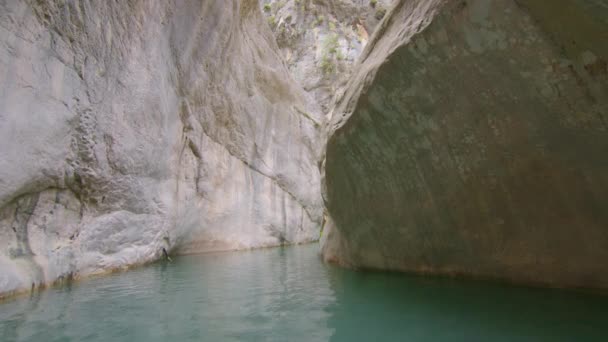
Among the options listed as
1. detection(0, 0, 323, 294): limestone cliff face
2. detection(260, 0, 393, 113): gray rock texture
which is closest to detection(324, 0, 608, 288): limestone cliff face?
detection(0, 0, 323, 294): limestone cliff face

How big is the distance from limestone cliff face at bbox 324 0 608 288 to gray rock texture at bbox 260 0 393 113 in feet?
62.1

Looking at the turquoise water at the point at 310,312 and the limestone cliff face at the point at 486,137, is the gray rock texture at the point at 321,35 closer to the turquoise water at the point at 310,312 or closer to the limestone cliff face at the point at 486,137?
the limestone cliff face at the point at 486,137

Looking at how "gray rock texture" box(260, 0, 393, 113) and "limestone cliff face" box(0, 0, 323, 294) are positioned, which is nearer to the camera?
"limestone cliff face" box(0, 0, 323, 294)

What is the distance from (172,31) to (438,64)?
704 cm

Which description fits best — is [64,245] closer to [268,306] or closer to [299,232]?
[268,306]

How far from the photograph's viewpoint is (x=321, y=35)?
953 inches

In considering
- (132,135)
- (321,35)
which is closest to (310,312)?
(132,135)

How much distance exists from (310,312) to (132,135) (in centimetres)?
551

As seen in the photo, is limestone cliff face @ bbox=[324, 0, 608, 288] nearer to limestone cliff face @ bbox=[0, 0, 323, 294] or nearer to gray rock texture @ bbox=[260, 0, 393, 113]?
limestone cliff face @ bbox=[0, 0, 323, 294]

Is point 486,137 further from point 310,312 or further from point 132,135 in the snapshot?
point 132,135

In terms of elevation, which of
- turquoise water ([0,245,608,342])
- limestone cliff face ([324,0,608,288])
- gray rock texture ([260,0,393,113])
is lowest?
turquoise water ([0,245,608,342])

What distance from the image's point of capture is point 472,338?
2.29 m

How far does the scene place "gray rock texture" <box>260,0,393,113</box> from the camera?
76.0ft

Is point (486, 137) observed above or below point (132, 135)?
below
